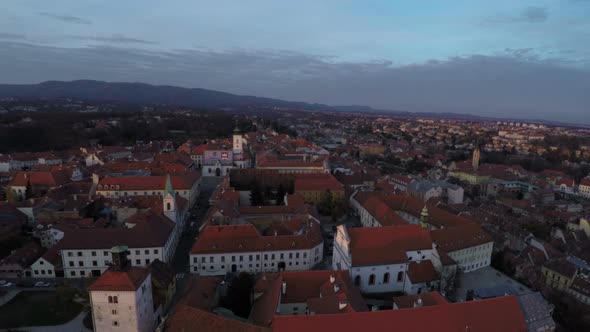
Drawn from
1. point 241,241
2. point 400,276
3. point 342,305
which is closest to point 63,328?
point 241,241

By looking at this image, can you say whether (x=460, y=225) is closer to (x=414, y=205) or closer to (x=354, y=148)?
(x=414, y=205)

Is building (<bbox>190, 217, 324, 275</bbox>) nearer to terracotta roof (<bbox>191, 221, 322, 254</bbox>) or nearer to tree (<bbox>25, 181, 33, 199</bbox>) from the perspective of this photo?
terracotta roof (<bbox>191, 221, 322, 254</bbox>)

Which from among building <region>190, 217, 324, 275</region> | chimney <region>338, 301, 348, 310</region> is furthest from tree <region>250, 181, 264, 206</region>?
chimney <region>338, 301, 348, 310</region>

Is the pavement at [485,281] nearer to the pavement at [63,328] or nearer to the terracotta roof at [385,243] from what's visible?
the terracotta roof at [385,243]

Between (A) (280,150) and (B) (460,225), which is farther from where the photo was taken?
(A) (280,150)

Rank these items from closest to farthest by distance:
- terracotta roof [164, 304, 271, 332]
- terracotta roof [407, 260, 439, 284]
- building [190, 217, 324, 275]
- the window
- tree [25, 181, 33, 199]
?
terracotta roof [164, 304, 271, 332] → terracotta roof [407, 260, 439, 284] → the window → building [190, 217, 324, 275] → tree [25, 181, 33, 199]

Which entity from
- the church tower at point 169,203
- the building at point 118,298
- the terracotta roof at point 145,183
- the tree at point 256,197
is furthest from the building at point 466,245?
the terracotta roof at point 145,183

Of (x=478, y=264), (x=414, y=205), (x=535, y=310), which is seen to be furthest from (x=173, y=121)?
(x=535, y=310)
